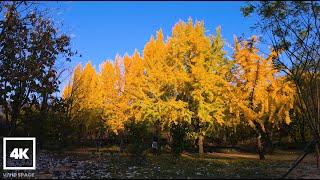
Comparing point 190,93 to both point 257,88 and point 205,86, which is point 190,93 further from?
point 257,88

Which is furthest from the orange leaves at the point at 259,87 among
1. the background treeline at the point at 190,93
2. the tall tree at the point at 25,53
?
the tall tree at the point at 25,53

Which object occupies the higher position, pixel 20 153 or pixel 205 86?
pixel 205 86

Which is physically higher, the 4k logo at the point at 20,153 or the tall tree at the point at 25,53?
the tall tree at the point at 25,53

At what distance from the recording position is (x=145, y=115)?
3141 centimetres

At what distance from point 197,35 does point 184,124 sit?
21.1ft

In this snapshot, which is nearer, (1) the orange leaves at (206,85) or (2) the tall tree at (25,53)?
(2) the tall tree at (25,53)

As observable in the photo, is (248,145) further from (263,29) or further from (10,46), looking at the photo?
(10,46)

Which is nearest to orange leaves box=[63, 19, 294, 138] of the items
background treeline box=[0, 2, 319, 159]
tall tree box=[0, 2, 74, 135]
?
background treeline box=[0, 2, 319, 159]

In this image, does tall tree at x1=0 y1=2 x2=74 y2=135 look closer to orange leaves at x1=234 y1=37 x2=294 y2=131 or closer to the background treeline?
the background treeline


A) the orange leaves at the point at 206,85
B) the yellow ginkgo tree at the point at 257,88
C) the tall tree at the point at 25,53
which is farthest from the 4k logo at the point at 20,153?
the yellow ginkgo tree at the point at 257,88

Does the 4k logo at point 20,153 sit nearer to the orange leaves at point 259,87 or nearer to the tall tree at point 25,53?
the tall tree at point 25,53

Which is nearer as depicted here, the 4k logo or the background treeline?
the 4k logo

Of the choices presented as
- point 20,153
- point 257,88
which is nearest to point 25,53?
point 20,153

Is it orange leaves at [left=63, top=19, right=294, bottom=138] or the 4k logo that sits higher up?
orange leaves at [left=63, top=19, right=294, bottom=138]
